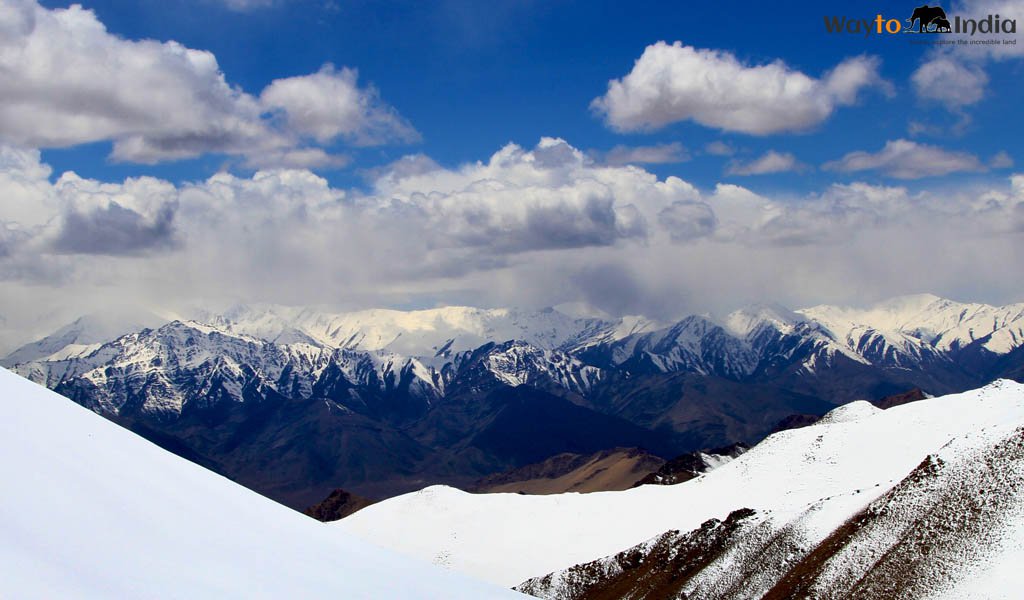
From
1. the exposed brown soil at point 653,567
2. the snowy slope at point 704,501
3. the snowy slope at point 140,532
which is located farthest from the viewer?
the snowy slope at point 704,501

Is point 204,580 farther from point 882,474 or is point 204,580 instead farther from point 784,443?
point 784,443

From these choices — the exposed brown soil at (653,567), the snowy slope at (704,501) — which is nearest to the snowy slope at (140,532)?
the snowy slope at (704,501)

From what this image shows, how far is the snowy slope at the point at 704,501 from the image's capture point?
120 metres

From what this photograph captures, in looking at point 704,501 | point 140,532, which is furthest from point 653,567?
point 140,532

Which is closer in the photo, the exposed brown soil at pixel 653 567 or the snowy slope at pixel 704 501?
the exposed brown soil at pixel 653 567

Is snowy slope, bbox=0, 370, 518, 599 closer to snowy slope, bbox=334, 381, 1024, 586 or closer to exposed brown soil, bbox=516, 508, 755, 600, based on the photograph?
snowy slope, bbox=334, 381, 1024, 586

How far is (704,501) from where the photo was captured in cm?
14238

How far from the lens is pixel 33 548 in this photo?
15.3 metres

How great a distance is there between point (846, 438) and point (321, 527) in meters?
127

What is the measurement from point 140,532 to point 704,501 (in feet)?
434

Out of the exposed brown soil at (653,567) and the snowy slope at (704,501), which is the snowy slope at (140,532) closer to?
the snowy slope at (704,501)

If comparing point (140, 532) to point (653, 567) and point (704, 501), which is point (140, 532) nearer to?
point (653, 567)

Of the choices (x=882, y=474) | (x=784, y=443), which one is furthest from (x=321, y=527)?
(x=784, y=443)

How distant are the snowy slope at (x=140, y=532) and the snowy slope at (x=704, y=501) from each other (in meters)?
88.9
